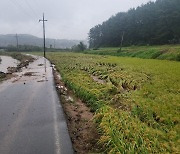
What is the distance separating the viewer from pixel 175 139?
758 centimetres

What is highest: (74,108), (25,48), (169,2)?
(169,2)

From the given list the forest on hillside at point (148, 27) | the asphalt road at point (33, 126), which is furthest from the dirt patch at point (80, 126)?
the forest on hillside at point (148, 27)

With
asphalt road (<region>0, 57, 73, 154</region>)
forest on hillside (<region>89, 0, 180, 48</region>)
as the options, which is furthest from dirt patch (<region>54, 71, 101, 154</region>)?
forest on hillside (<region>89, 0, 180, 48</region>)

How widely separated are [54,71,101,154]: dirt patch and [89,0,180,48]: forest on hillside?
203 ft

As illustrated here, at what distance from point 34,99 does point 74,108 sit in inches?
116

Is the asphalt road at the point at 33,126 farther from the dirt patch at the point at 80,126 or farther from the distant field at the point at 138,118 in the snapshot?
the distant field at the point at 138,118

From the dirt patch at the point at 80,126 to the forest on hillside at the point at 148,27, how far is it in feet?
203

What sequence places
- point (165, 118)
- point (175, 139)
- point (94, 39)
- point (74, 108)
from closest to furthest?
point (175, 139) < point (165, 118) < point (74, 108) < point (94, 39)

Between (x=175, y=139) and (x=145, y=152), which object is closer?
(x=145, y=152)

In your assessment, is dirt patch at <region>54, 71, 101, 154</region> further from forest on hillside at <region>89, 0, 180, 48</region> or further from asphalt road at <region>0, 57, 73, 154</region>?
forest on hillside at <region>89, 0, 180, 48</region>

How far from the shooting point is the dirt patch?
8.23 meters

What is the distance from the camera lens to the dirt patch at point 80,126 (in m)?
8.23

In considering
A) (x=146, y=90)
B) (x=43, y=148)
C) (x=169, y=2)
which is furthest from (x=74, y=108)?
(x=169, y=2)

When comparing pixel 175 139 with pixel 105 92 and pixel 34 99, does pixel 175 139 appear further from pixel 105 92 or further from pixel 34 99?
pixel 34 99
